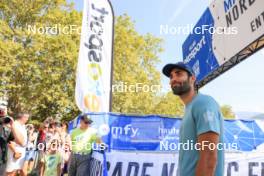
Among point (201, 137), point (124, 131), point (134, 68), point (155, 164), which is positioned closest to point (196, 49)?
point (124, 131)

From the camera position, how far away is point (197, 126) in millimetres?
2752

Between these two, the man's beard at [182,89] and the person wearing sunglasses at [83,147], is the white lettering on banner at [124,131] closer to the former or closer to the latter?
the person wearing sunglasses at [83,147]

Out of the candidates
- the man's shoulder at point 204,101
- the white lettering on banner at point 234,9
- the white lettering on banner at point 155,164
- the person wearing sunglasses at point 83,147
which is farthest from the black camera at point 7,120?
the man's shoulder at point 204,101

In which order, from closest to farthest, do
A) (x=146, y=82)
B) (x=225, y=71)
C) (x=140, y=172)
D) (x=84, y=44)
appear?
1. (x=140, y=172)
2. (x=225, y=71)
3. (x=84, y=44)
4. (x=146, y=82)

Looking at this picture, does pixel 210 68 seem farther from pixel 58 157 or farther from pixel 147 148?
pixel 58 157

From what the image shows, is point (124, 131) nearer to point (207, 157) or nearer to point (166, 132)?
point (166, 132)

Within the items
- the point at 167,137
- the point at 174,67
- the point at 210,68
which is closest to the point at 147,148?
the point at 167,137

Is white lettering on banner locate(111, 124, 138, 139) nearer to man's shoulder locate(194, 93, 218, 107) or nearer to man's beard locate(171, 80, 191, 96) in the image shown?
man's beard locate(171, 80, 191, 96)

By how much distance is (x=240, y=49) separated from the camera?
7.10m

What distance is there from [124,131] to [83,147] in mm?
1016

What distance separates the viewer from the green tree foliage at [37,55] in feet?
83.4

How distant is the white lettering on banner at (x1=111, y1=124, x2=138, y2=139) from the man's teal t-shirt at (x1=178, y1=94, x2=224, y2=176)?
16.9 feet

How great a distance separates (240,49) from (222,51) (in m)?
0.89

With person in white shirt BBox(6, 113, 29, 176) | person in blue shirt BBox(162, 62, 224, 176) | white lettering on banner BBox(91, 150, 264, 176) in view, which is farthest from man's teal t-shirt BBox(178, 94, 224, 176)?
person in white shirt BBox(6, 113, 29, 176)
